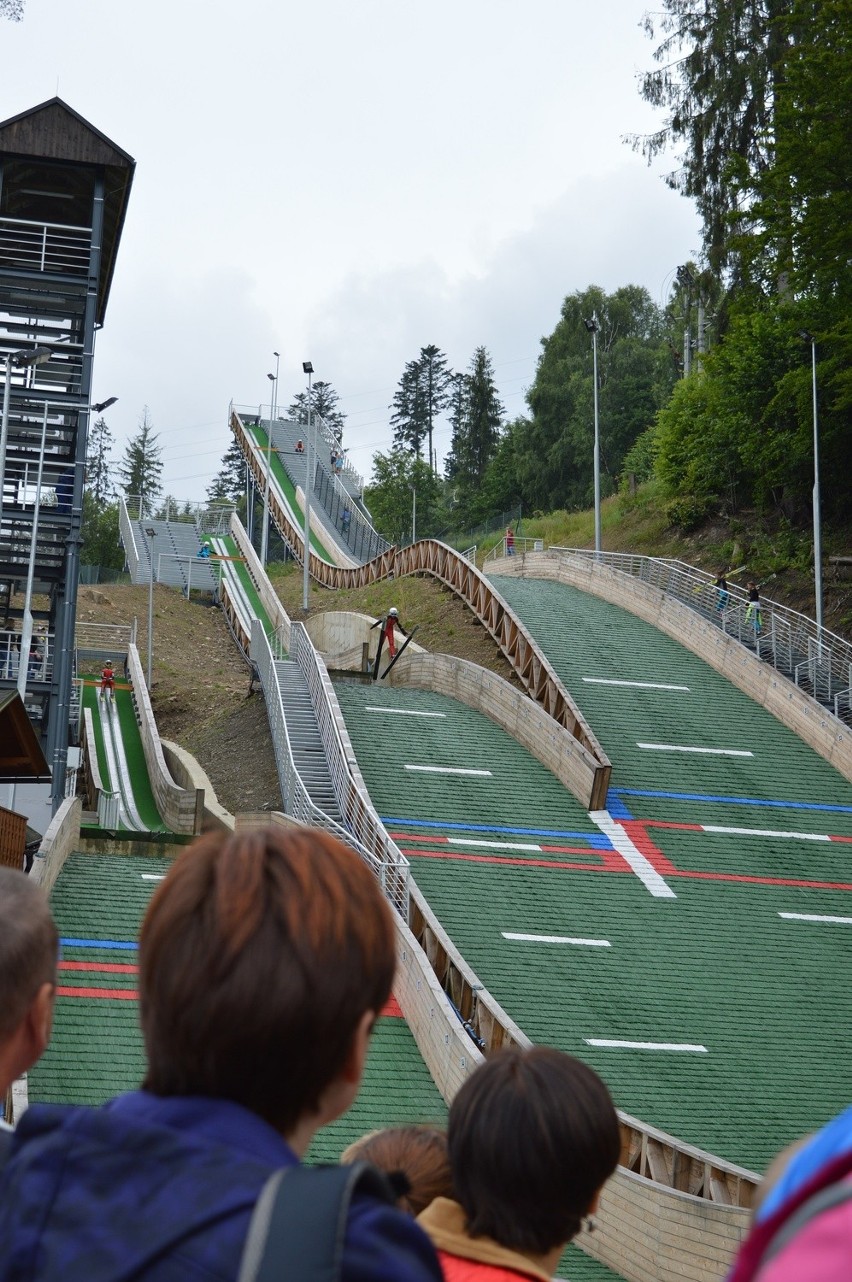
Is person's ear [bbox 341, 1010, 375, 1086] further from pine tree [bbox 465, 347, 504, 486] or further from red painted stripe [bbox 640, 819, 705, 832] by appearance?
pine tree [bbox 465, 347, 504, 486]

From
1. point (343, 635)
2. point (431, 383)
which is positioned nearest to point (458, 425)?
point (431, 383)

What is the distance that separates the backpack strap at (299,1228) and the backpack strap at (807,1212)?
0.53 meters

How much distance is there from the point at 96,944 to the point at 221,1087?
17.0 meters

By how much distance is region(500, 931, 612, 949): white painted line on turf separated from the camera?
19.5m

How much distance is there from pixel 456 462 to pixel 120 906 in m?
80.7

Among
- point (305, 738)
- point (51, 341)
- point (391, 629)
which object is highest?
point (51, 341)

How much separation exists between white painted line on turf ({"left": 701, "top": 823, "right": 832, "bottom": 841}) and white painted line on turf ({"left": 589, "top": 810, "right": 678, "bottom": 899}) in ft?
5.06

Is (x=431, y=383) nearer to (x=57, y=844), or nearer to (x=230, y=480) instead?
(x=230, y=480)

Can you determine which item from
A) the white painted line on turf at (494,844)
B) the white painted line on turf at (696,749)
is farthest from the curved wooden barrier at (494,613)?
the white painted line on turf at (494,844)

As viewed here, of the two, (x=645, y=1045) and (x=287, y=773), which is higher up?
(x=287, y=773)

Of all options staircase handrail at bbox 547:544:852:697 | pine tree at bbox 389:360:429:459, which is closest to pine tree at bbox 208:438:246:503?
pine tree at bbox 389:360:429:459

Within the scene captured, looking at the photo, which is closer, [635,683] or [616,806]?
[616,806]

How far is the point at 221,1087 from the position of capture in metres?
1.90

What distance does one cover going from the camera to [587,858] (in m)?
22.8
